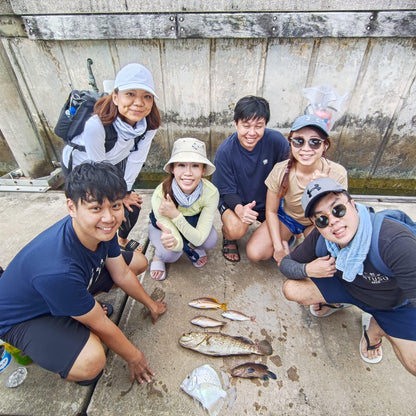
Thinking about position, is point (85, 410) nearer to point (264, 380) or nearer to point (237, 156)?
point (264, 380)

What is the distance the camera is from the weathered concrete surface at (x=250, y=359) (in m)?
1.73

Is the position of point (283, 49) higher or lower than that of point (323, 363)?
higher

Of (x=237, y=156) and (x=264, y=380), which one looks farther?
(x=237, y=156)

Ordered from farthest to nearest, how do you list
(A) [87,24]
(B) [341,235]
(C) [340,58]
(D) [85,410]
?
(C) [340,58] → (A) [87,24] → (D) [85,410] → (B) [341,235]

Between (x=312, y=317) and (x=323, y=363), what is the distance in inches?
15.4

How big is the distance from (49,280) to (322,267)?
1802mm

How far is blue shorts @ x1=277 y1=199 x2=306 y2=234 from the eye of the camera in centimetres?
273

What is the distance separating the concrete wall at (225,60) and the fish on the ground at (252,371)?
3759mm

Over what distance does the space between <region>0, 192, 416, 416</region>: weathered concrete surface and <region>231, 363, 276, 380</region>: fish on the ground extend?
4cm

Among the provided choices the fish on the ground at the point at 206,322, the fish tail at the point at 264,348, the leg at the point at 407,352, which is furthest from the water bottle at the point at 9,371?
the leg at the point at 407,352

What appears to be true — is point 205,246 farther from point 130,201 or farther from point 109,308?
point 109,308

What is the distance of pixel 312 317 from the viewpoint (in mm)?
2289

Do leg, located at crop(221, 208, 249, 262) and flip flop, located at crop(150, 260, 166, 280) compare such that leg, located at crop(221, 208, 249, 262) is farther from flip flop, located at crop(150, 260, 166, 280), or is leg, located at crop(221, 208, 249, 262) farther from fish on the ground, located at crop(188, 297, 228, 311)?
flip flop, located at crop(150, 260, 166, 280)

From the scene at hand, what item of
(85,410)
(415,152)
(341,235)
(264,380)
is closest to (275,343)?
(264,380)
